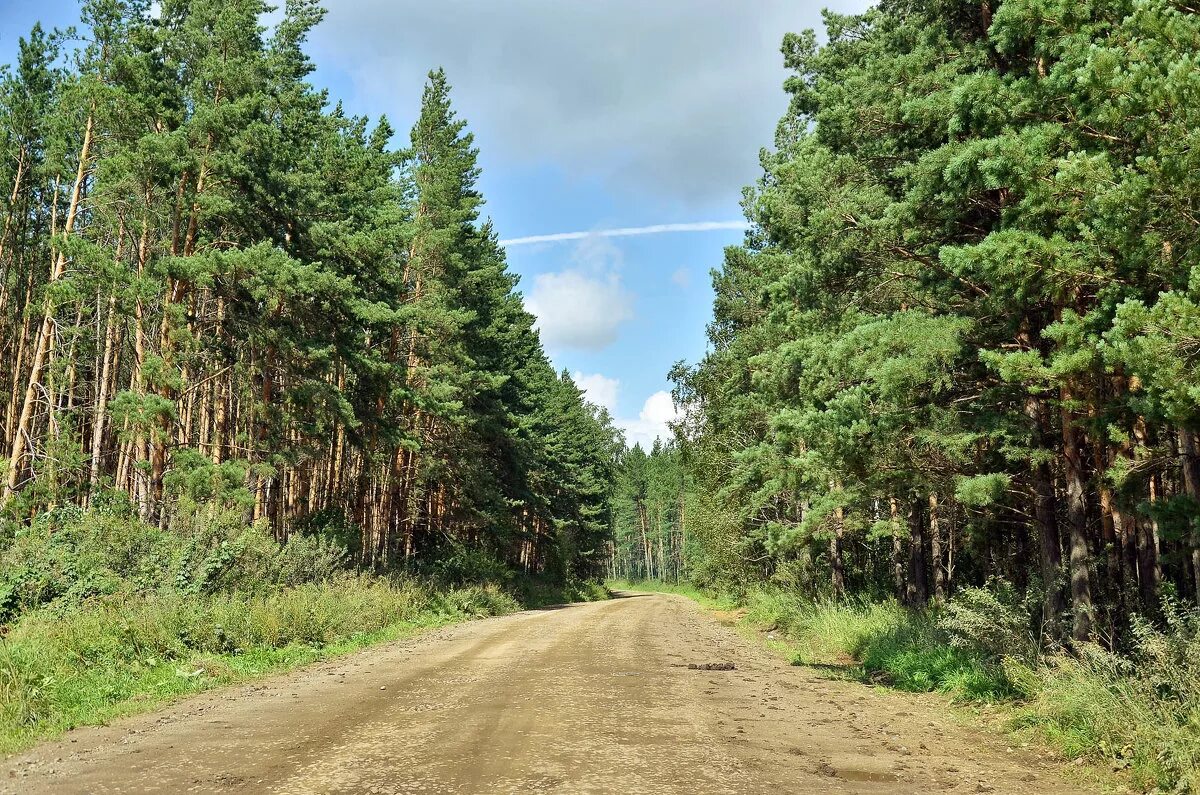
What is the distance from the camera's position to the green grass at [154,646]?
8031mm

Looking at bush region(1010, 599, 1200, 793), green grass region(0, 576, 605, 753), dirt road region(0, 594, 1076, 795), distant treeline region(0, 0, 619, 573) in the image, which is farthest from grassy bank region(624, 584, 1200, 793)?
distant treeline region(0, 0, 619, 573)

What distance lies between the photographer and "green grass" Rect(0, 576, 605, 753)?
803cm

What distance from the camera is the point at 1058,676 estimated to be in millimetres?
7824

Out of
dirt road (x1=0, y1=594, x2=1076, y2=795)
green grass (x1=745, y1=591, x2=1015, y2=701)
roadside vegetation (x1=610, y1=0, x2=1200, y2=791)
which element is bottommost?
green grass (x1=745, y1=591, x2=1015, y2=701)

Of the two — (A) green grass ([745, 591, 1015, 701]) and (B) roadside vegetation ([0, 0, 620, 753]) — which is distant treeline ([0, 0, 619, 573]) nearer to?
(B) roadside vegetation ([0, 0, 620, 753])

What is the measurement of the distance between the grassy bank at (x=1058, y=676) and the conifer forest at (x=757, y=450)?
55mm

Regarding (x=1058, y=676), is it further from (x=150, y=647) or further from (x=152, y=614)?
(x=152, y=614)

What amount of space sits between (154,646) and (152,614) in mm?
726

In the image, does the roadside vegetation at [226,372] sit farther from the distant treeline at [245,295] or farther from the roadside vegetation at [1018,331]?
the roadside vegetation at [1018,331]

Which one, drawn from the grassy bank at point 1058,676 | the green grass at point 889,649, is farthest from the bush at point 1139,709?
the green grass at point 889,649

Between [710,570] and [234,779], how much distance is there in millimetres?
30530

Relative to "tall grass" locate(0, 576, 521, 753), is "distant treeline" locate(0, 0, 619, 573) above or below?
above

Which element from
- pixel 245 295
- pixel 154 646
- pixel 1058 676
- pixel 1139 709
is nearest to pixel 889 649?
pixel 1058 676

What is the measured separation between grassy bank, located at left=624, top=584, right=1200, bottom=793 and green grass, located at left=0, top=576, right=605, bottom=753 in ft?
30.8
